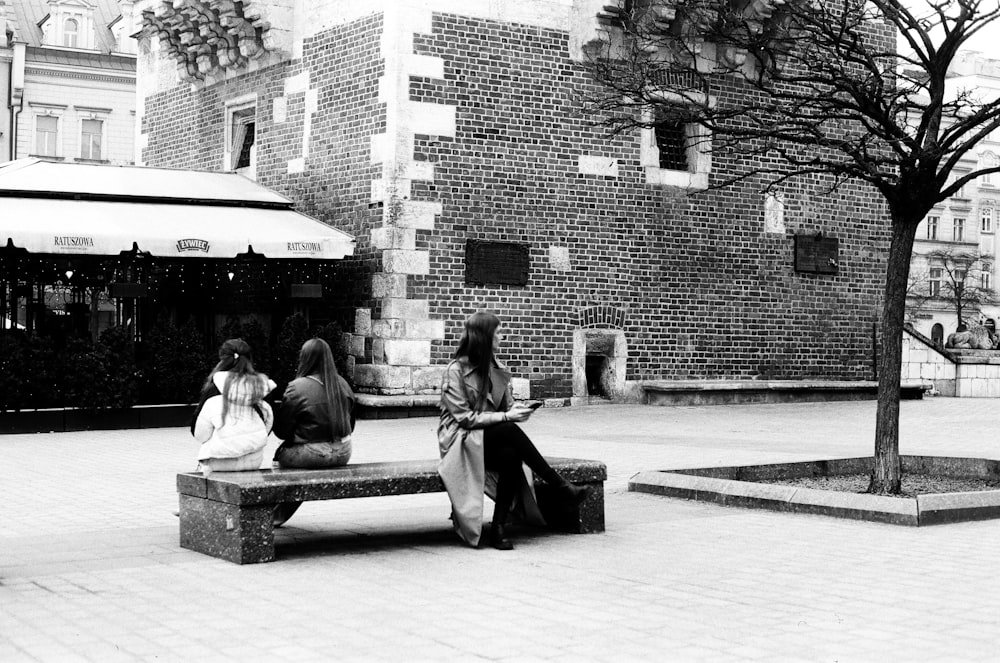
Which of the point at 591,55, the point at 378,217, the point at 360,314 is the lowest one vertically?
the point at 360,314

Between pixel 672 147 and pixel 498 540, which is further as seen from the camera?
pixel 672 147

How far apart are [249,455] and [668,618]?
11.3 feet

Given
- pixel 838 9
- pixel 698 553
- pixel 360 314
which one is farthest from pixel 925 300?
pixel 698 553

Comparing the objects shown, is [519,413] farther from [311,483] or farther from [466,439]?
[311,483]

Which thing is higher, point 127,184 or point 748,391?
point 127,184

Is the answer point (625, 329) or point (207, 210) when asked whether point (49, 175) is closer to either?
point (207, 210)

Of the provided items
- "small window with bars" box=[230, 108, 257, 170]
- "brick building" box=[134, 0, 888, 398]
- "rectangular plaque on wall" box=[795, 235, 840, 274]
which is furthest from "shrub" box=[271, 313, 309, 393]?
"rectangular plaque on wall" box=[795, 235, 840, 274]

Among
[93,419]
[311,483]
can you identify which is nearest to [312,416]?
[311,483]

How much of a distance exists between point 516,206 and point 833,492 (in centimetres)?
1119

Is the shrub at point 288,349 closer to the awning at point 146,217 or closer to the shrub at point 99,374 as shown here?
the awning at point 146,217

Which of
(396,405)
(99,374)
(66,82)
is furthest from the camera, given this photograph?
(66,82)

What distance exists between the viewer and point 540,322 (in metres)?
21.2

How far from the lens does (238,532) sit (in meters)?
8.13

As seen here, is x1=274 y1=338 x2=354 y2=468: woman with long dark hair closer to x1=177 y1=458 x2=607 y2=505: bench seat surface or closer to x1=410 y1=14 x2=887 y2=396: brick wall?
x1=177 y1=458 x2=607 y2=505: bench seat surface
